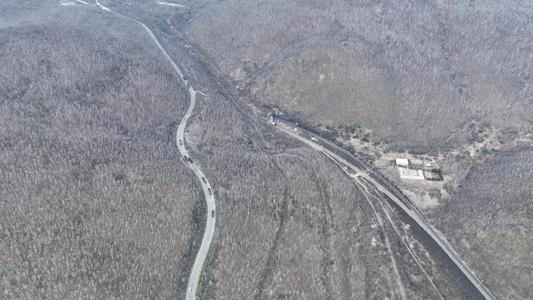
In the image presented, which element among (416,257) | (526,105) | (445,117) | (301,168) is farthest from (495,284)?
(526,105)

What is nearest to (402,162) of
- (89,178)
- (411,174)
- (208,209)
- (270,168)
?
(411,174)

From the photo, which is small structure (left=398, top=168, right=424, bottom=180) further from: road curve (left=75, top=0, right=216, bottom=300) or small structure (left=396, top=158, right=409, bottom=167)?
road curve (left=75, top=0, right=216, bottom=300)

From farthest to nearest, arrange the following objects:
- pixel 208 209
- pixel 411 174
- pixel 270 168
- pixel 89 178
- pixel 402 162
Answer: pixel 402 162 < pixel 411 174 < pixel 270 168 < pixel 89 178 < pixel 208 209

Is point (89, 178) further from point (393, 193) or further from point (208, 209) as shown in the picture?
point (393, 193)

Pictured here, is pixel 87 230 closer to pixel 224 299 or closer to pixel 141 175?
pixel 141 175

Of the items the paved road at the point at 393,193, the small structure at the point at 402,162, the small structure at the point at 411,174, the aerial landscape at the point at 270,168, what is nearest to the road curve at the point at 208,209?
the aerial landscape at the point at 270,168

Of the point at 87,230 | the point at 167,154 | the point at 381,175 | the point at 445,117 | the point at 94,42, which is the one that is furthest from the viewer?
the point at 94,42

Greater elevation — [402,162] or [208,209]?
[402,162]
